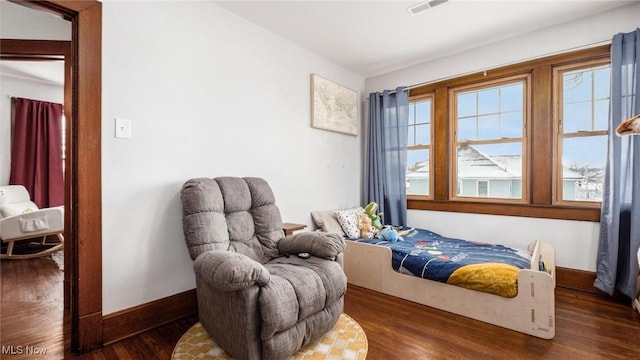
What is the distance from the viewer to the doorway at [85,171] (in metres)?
1.65

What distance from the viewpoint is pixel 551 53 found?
267 centimetres

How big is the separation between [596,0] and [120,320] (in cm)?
416

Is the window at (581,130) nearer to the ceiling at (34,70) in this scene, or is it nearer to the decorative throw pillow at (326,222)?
the decorative throw pillow at (326,222)

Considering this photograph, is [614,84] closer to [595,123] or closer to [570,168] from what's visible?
[595,123]

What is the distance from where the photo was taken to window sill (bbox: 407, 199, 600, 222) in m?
2.56

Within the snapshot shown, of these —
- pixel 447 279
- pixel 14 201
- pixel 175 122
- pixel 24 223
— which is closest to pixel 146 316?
pixel 175 122

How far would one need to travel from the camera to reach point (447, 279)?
2162 mm

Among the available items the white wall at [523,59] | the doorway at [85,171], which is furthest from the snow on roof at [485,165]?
the doorway at [85,171]

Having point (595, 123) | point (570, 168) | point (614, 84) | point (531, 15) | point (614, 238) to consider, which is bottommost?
point (614, 238)

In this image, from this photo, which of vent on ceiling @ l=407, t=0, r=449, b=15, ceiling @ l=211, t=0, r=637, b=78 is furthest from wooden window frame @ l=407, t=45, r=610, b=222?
vent on ceiling @ l=407, t=0, r=449, b=15

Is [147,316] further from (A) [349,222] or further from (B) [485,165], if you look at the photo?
(B) [485,165]

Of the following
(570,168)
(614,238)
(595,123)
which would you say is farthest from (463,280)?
(595,123)

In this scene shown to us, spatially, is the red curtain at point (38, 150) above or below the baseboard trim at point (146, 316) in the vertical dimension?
above

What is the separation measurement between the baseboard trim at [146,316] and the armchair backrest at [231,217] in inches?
21.4
